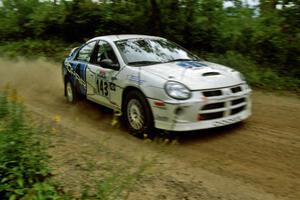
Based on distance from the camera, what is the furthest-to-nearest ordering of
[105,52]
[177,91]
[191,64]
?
[105,52], [191,64], [177,91]

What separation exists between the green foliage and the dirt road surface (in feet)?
0.97

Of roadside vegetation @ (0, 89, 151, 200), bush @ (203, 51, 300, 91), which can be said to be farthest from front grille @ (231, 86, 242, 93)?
bush @ (203, 51, 300, 91)

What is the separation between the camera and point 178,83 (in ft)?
19.9

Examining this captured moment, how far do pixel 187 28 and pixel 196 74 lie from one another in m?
7.86

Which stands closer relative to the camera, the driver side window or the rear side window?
the driver side window

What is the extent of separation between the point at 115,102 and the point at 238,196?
3.37 metres

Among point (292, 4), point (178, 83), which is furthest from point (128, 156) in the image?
point (292, 4)

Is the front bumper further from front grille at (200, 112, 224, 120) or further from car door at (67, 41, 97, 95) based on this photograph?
car door at (67, 41, 97, 95)

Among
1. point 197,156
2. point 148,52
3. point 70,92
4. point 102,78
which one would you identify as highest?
point 148,52

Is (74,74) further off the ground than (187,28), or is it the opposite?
(187,28)

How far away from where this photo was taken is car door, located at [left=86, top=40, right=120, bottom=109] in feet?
23.7

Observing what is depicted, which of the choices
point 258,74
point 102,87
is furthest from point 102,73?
point 258,74

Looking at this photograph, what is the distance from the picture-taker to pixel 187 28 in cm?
1388

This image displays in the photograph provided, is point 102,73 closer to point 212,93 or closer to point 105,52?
point 105,52
